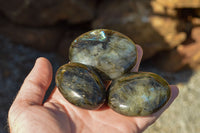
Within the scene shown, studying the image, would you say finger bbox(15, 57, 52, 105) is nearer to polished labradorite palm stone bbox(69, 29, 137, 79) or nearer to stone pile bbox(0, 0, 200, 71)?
polished labradorite palm stone bbox(69, 29, 137, 79)

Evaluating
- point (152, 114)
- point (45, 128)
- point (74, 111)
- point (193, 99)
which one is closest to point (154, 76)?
point (152, 114)

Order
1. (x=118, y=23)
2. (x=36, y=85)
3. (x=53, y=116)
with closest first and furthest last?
(x=53, y=116), (x=36, y=85), (x=118, y=23)

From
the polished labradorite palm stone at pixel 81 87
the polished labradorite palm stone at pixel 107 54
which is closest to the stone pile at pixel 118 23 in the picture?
the polished labradorite palm stone at pixel 107 54

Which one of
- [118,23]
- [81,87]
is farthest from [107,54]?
[118,23]

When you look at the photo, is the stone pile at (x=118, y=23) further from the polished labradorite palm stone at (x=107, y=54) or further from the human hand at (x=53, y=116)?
the human hand at (x=53, y=116)

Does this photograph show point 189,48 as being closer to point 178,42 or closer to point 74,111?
point 178,42

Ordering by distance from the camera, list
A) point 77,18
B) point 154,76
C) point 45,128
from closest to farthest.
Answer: point 45,128, point 154,76, point 77,18

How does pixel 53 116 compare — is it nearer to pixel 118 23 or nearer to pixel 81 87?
pixel 81 87
